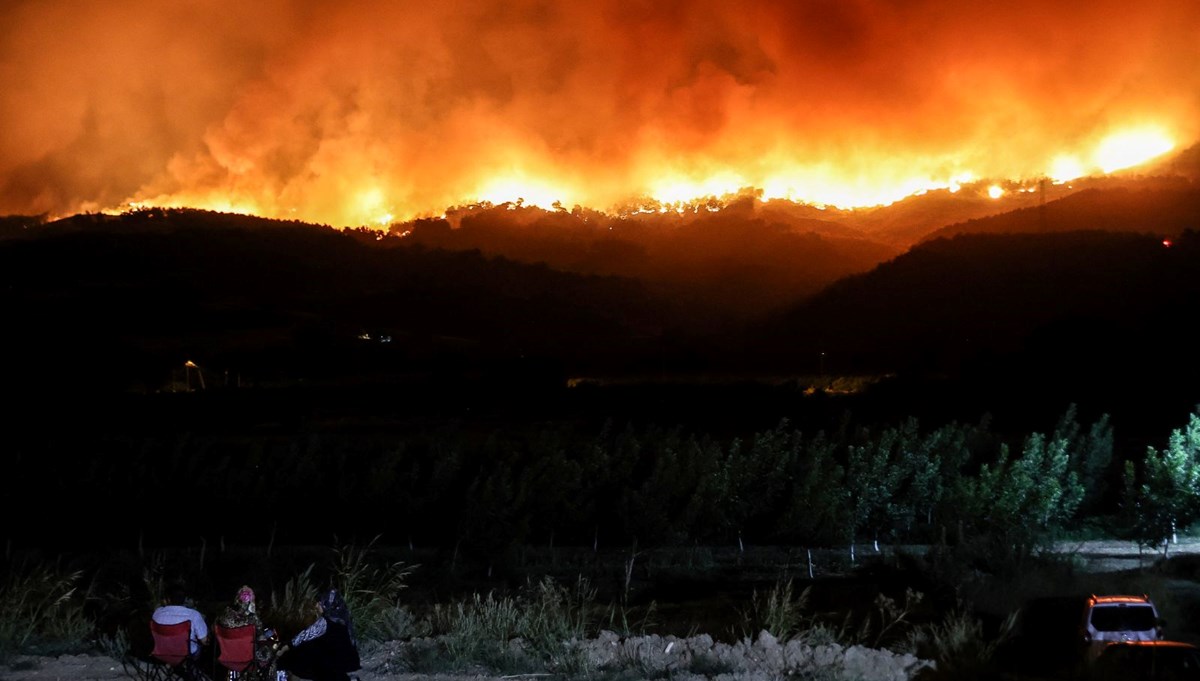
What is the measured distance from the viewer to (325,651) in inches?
333

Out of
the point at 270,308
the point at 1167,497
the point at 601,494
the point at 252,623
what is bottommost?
the point at 1167,497

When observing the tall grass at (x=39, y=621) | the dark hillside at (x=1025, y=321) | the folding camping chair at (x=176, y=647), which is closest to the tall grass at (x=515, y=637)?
the folding camping chair at (x=176, y=647)

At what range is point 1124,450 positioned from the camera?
3572 centimetres

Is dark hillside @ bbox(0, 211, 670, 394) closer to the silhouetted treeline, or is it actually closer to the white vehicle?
the silhouetted treeline

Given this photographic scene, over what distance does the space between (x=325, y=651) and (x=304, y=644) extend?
0.56 feet

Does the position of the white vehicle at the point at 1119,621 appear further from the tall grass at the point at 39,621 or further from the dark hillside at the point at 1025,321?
the dark hillside at the point at 1025,321

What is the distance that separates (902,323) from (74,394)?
152ft

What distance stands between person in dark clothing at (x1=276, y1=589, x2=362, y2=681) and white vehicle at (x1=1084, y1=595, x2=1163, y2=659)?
25.0 feet

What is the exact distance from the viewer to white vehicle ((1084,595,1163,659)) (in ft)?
38.5

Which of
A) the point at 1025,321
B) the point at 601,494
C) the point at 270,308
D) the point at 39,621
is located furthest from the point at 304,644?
the point at 270,308

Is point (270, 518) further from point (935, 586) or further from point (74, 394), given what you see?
point (74, 394)

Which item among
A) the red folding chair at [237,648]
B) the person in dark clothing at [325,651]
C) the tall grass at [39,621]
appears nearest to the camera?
the person in dark clothing at [325,651]

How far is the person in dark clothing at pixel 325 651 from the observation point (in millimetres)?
8445

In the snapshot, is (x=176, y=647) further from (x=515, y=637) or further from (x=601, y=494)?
(x=601, y=494)
